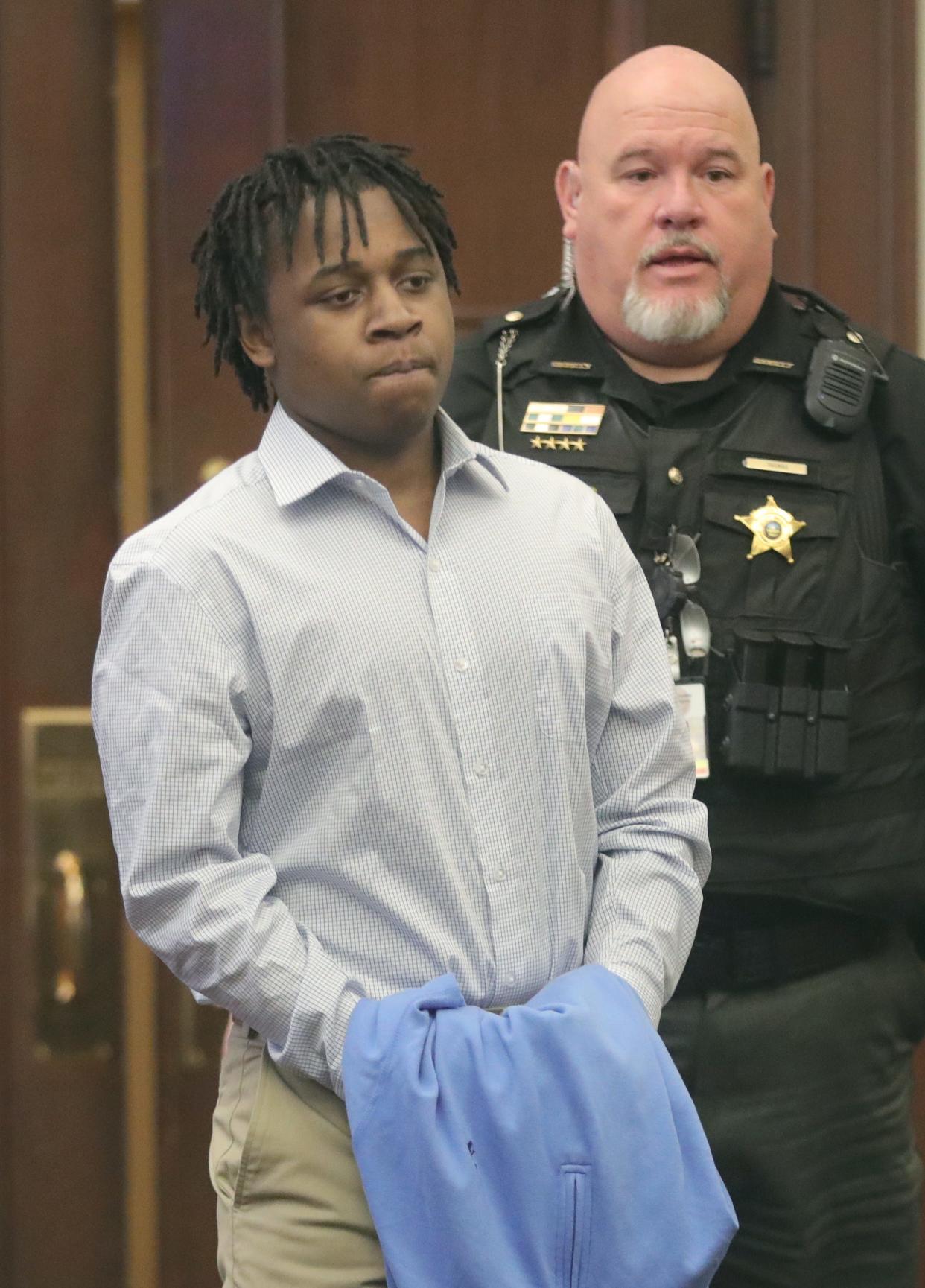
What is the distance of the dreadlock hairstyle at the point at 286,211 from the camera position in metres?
1.44

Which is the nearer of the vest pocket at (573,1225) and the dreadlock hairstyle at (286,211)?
the vest pocket at (573,1225)

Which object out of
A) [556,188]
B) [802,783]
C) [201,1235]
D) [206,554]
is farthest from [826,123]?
[201,1235]

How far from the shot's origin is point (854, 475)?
197cm

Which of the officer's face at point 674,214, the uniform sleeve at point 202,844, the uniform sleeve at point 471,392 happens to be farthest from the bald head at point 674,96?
the uniform sleeve at point 202,844

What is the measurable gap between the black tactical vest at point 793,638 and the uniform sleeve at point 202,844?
0.66 metres

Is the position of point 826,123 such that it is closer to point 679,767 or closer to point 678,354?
point 678,354

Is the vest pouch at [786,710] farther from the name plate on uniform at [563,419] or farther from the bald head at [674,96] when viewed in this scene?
the bald head at [674,96]

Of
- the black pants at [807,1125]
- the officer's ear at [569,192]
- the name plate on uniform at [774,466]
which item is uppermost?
the officer's ear at [569,192]

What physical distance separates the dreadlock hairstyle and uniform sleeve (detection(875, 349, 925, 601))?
25.2 inches

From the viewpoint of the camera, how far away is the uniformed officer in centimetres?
191

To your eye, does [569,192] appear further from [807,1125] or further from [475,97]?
[807,1125]

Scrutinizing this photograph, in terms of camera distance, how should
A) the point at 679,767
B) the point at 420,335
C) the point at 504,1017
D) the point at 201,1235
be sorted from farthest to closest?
the point at 201,1235 < the point at 679,767 < the point at 420,335 < the point at 504,1017

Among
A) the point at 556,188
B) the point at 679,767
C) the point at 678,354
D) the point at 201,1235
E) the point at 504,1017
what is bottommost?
the point at 201,1235

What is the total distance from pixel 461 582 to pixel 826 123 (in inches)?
46.0
